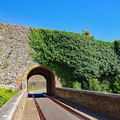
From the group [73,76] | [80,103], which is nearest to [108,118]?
[80,103]

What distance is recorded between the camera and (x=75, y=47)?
17281 mm

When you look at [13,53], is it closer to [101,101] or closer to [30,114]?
[30,114]

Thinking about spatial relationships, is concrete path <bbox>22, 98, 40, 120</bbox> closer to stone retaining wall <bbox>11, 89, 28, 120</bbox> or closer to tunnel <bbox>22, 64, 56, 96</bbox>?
stone retaining wall <bbox>11, 89, 28, 120</bbox>

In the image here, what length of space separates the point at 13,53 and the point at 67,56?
656 cm

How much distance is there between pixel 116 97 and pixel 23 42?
13.1 meters

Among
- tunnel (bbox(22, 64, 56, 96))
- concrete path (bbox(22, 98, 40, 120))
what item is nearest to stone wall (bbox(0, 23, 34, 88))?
tunnel (bbox(22, 64, 56, 96))

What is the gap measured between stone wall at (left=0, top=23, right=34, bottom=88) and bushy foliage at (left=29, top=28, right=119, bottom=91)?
905mm

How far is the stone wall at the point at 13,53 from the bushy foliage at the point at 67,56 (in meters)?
0.90

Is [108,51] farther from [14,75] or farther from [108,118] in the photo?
[108,118]

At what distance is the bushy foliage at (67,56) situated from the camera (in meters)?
16.4

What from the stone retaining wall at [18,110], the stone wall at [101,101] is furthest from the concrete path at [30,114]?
the stone wall at [101,101]

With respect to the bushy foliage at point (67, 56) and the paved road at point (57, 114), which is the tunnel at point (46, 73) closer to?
the bushy foliage at point (67, 56)

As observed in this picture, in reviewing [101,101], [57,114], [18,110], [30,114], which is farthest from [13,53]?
[18,110]

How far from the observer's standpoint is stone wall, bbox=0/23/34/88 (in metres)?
14.6
